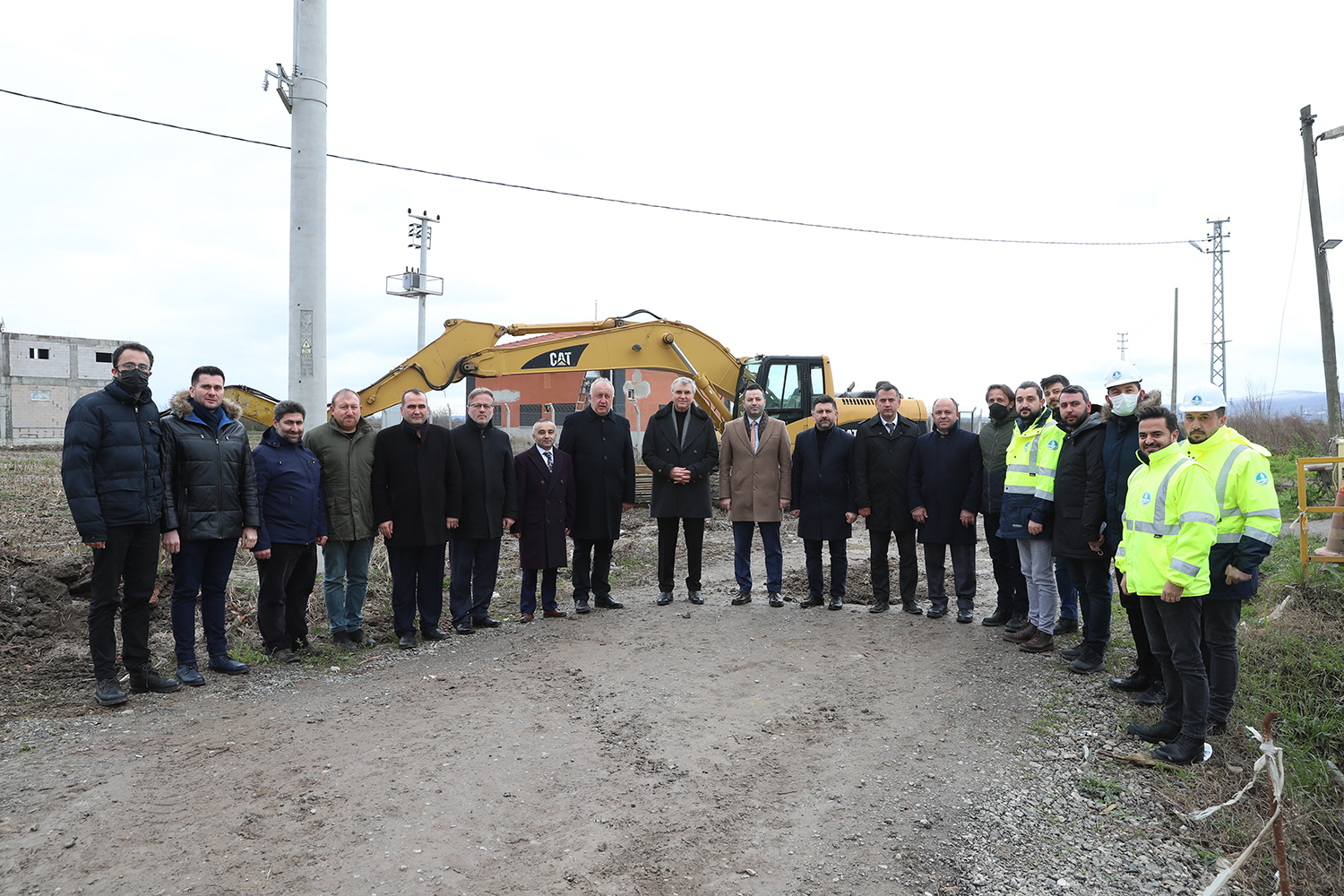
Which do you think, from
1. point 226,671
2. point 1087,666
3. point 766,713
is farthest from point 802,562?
point 226,671

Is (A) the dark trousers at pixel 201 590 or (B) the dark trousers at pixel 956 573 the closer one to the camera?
Answer: (A) the dark trousers at pixel 201 590

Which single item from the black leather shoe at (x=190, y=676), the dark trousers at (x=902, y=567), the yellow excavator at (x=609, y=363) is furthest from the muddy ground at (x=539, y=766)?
the yellow excavator at (x=609, y=363)

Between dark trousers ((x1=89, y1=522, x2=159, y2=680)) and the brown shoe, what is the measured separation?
6.27 metres

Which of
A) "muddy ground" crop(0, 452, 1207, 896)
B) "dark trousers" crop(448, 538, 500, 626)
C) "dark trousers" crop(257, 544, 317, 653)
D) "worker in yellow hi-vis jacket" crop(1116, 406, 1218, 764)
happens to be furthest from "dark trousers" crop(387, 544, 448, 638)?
"worker in yellow hi-vis jacket" crop(1116, 406, 1218, 764)

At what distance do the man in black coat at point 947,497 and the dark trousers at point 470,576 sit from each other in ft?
12.6

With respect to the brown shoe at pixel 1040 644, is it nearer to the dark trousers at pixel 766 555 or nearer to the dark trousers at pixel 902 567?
the dark trousers at pixel 902 567

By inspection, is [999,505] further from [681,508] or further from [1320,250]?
[1320,250]

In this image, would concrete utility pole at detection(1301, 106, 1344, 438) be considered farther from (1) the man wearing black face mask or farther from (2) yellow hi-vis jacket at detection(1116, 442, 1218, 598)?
(2) yellow hi-vis jacket at detection(1116, 442, 1218, 598)

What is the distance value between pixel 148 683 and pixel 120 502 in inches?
48.4

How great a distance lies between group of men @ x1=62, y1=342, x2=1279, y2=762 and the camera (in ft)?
14.7

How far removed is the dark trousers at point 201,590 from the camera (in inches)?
219

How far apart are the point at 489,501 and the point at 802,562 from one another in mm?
5275

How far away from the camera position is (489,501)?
23.1ft

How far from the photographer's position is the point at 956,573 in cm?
754
